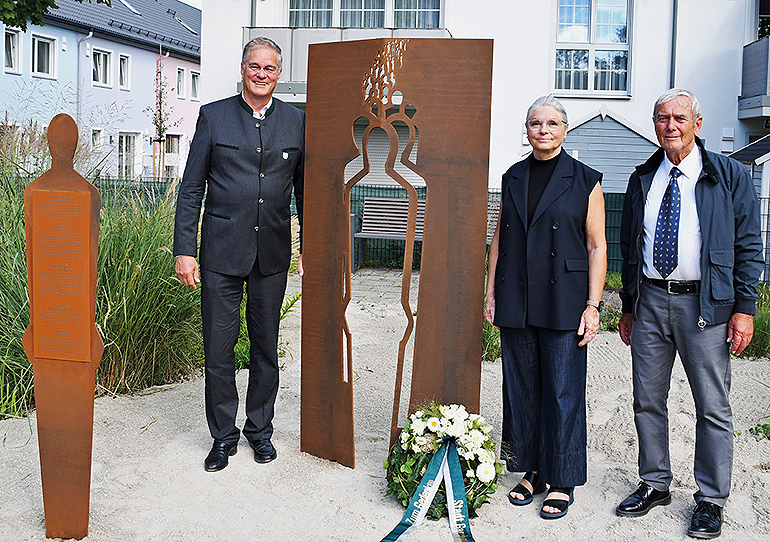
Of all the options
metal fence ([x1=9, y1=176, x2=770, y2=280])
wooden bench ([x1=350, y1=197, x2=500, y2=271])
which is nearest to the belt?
metal fence ([x1=9, y1=176, x2=770, y2=280])

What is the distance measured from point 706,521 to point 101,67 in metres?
28.4

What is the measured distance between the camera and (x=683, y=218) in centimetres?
356

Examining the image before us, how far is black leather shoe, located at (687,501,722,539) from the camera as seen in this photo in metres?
3.50

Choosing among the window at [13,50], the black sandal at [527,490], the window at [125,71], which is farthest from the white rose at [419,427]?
the window at [125,71]

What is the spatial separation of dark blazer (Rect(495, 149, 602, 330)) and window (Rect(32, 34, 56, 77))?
24921 mm

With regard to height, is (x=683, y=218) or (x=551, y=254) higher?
(x=683, y=218)

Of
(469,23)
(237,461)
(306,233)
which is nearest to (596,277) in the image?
(306,233)

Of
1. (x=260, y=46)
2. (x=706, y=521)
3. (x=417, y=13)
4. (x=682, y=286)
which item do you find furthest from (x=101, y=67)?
(x=706, y=521)

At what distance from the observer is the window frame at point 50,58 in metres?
24.7

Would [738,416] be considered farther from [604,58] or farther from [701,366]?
[604,58]

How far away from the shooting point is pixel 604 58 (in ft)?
51.8

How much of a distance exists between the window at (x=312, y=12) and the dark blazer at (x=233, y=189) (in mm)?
13158

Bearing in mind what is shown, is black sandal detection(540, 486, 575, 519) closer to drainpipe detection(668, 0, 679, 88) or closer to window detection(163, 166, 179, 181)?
window detection(163, 166, 179, 181)

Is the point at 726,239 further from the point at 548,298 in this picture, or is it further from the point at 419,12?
the point at 419,12
